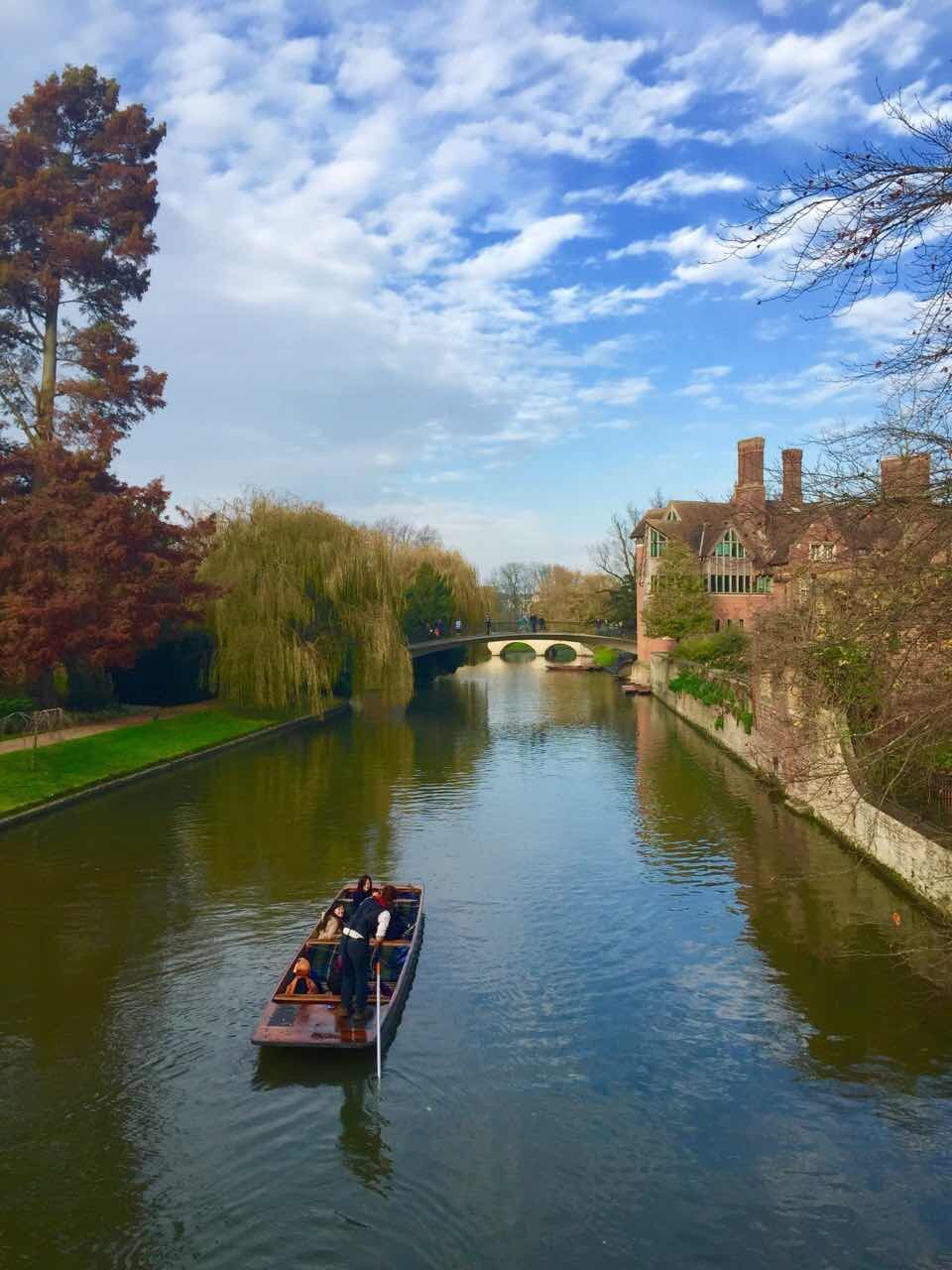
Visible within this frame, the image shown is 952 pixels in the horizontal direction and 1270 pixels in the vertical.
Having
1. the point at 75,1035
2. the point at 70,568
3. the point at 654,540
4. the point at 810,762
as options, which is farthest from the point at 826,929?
the point at 654,540

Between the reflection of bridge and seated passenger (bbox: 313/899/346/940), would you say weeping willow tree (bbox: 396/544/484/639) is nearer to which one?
the reflection of bridge

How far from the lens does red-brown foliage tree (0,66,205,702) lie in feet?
100.0

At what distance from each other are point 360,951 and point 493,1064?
1985 mm

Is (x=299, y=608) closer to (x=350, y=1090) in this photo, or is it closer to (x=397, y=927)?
(x=397, y=927)

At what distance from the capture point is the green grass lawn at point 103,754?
24.7m

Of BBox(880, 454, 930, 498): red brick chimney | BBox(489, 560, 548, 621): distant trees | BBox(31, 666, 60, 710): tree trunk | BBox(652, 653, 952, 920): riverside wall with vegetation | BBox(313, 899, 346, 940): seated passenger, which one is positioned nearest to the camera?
BBox(880, 454, 930, 498): red brick chimney

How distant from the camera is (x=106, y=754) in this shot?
96.3 feet

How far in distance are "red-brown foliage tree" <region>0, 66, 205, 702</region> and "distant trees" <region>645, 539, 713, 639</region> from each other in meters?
28.4

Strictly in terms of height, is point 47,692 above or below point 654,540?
below

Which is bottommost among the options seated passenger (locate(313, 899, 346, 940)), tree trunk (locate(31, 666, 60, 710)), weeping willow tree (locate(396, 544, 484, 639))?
seated passenger (locate(313, 899, 346, 940))

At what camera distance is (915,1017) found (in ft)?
41.6

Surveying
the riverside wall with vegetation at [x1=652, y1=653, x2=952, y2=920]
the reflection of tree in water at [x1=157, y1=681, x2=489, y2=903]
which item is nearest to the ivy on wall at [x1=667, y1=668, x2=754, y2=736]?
the riverside wall with vegetation at [x1=652, y1=653, x2=952, y2=920]

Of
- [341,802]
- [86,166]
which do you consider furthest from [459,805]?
[86,166]

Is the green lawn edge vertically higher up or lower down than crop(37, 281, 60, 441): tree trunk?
lower down
